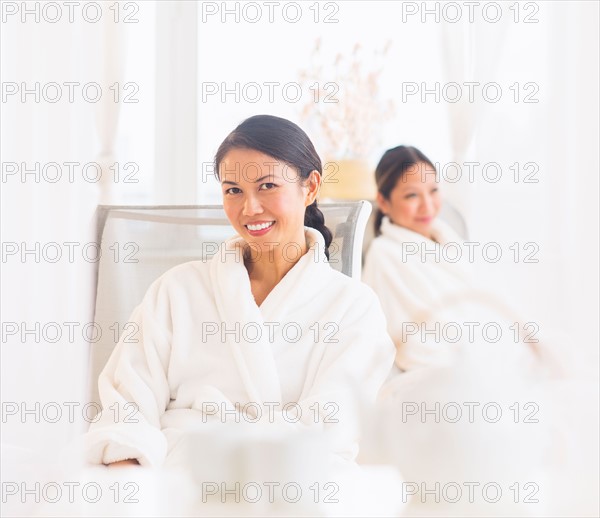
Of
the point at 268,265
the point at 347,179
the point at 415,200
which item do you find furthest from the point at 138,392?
the point at 415,200

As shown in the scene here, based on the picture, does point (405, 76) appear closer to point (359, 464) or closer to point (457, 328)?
point (457, 328)

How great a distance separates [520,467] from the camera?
1.97 ft

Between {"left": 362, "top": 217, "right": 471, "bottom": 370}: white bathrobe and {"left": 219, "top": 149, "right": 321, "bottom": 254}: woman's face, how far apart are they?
6.8 inches

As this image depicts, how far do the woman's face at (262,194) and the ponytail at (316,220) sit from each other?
A: 0.04 metres

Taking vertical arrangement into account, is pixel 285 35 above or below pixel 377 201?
above

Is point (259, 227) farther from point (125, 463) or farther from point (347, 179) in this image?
point (125, 463)

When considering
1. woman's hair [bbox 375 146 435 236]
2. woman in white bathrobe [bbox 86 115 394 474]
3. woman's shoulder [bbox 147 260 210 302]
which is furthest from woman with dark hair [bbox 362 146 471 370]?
woman's shoulder [bbox 147 260 210 302]

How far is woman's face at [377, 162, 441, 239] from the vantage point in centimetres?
81

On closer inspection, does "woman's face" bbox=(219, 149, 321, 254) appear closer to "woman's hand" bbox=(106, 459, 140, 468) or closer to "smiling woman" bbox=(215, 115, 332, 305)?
"smiling woman" bbox=(215, 115, 332, 305)

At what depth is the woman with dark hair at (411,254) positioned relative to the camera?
752mm

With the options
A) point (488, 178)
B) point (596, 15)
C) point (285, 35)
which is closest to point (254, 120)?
point (285, 35)

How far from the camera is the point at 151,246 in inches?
31.4

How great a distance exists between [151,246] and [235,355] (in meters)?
0.19

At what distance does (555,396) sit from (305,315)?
0.25 meters
